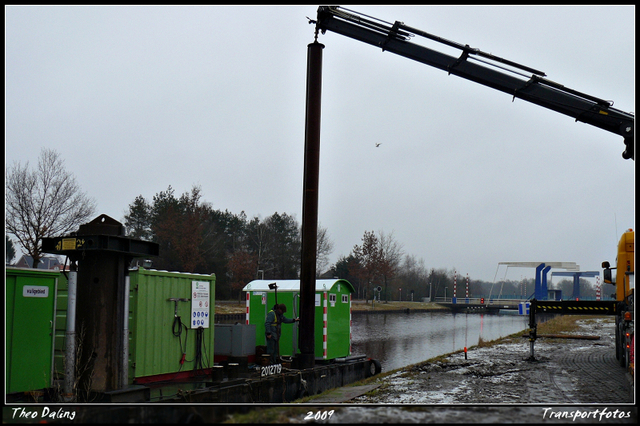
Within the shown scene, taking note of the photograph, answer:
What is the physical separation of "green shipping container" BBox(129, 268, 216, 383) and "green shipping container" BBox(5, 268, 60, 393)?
1327 millimetres

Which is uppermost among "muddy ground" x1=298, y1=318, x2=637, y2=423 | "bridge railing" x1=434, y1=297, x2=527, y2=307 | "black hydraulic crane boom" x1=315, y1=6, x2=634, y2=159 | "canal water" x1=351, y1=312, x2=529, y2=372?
"black hydraulic crane boom" x1=315, y1=6, x2=634, y2=159

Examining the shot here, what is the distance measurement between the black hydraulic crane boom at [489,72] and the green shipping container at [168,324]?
7.55m

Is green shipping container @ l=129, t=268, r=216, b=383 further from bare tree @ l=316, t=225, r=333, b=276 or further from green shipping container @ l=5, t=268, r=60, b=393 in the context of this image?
bare tree @ l=316, t=225, r=333, b=276

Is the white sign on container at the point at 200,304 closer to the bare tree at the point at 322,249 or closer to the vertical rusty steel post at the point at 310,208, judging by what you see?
the vertical rusty steel post at the point at 310,208

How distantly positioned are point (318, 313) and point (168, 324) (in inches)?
183

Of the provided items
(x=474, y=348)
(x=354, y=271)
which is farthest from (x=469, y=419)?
(x=354, y=271)

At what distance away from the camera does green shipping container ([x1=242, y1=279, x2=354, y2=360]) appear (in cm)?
1377

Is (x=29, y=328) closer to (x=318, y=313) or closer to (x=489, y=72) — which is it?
(x=318, y=313)

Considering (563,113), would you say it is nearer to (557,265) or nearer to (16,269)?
(16,269)

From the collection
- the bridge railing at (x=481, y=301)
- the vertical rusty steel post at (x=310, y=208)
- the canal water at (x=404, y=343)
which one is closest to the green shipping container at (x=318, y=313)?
the vertical rusty steel post at (x=310, y=208)

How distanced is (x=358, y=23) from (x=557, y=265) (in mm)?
24539

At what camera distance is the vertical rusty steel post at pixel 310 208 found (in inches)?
504

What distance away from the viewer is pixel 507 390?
1081 cm

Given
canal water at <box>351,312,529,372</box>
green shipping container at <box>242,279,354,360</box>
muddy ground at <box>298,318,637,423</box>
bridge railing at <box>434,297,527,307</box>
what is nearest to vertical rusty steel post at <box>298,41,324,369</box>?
green shipping container at <box>242,279,354,360</box>
